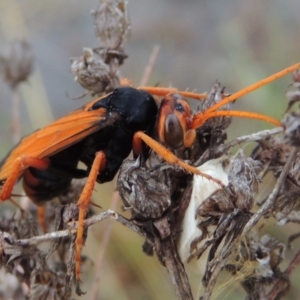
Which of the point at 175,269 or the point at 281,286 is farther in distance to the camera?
the point at 281,286

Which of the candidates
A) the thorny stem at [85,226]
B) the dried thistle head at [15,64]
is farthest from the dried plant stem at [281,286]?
the dried thistle head at [15,64]

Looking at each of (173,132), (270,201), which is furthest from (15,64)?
(270,201)

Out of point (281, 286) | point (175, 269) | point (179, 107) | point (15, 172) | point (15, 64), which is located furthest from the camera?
point (15, 64)

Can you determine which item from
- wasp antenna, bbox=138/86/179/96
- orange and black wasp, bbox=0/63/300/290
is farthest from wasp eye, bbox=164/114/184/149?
wasp antenna, bbox=138/86/179/96

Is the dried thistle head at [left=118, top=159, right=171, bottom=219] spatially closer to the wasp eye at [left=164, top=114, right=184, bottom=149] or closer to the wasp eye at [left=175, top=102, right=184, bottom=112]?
the wasp eye at [left=164, top=114, right=184, bottom=149]

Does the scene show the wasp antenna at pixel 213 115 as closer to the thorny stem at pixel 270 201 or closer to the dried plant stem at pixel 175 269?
the thorny stem at pixel 270 201

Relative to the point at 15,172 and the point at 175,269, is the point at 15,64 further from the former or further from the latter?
the point at 175,269

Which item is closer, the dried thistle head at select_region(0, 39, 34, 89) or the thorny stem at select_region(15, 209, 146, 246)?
the thorny stem at select_region(15, 209, 146, 246)
